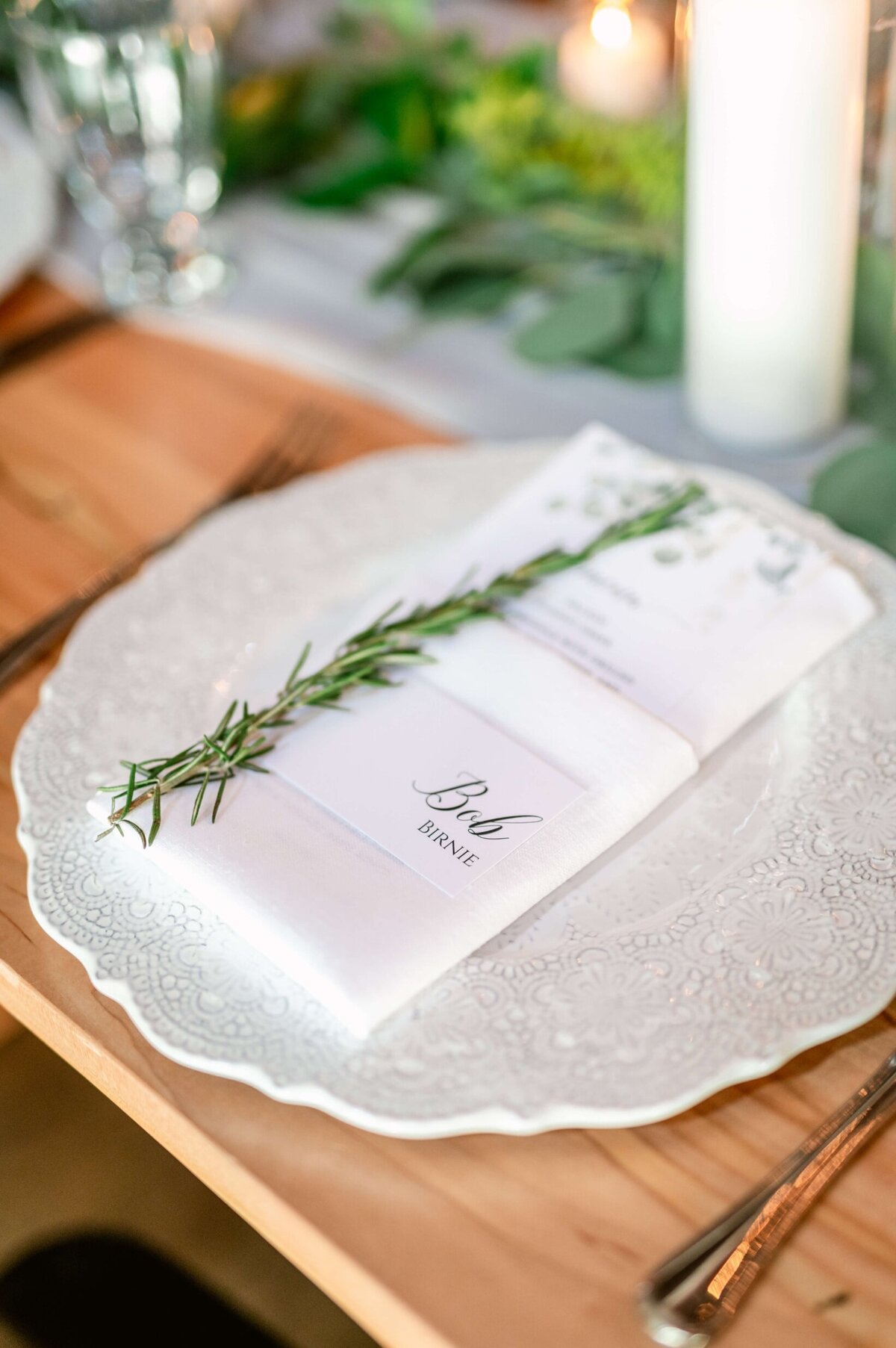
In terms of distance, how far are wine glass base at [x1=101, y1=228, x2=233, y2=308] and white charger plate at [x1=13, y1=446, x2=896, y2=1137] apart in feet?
1.36

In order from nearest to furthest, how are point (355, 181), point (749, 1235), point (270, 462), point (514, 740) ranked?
point (749, 1235) → point (514, 740) → point (270, 462) → point (355, 181)

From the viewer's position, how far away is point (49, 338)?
868mm

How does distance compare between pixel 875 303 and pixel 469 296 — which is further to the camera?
pixel 469 296

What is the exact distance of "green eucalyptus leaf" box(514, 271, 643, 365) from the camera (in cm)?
79

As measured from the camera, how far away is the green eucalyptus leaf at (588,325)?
0.79 metres

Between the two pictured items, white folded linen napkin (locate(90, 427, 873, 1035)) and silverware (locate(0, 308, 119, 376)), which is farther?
silverware (locate(0, 308, 119, 376))

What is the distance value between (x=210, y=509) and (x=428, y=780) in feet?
0.98

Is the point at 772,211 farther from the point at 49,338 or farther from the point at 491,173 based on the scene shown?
the point at 49,338

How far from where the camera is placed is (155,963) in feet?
1.39

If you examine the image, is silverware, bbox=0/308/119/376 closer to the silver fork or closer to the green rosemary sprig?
the silver fork

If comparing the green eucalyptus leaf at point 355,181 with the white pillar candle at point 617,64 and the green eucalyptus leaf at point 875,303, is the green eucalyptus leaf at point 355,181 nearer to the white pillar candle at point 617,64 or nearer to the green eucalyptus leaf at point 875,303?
the white pillar candle at point 617,64

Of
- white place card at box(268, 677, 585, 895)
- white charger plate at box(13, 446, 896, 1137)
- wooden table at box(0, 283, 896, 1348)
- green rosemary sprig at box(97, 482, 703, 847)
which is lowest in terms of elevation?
wooden table at box(0, 283, 896, 1348)

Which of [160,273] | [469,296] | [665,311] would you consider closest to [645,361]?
[665,311]

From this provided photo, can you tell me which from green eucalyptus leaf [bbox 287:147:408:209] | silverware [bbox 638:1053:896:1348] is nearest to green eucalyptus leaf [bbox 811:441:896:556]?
silverware [bbox 638:1053:896:1348]
